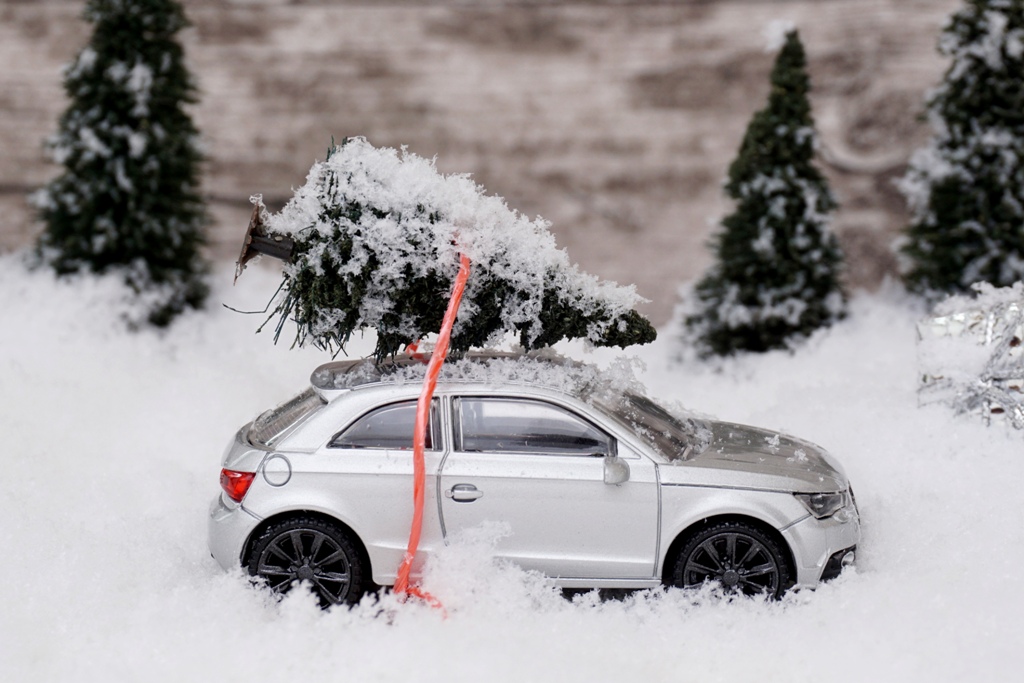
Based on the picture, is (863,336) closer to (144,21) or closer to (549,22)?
(549,22)

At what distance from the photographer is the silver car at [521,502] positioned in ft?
15.9

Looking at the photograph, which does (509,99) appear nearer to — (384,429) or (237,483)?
(384,429)

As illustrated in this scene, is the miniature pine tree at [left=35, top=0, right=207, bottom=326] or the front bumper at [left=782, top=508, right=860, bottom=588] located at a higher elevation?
the miniature pine tree at [left=35, top=0, right=207, bottom=326]

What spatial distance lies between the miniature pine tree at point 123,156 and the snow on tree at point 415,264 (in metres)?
4.31

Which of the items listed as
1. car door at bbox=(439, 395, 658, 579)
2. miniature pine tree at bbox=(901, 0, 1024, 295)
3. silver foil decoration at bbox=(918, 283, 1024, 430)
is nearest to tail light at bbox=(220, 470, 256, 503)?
car door at bbox=(439, 395, 658, 579)

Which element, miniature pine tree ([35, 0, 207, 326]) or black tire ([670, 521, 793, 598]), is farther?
miniature pine tree ([35, 0, 207, 326])

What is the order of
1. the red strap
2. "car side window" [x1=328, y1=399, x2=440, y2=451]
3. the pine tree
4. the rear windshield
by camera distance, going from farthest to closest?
the pine tree → the rear windshield → "car side window" [x1=328, y1=399, x2=440, y2=451] → the red strap

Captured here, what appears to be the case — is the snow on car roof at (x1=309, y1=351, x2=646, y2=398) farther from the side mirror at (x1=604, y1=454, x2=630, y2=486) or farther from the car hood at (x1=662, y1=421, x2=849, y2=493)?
the car hood at (x1=662, y1=421, x2=849, y2=493)

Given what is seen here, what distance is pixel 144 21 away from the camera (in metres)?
8.67

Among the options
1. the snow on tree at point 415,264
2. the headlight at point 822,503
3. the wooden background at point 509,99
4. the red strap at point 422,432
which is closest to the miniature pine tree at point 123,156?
the wooden background at point 509,99

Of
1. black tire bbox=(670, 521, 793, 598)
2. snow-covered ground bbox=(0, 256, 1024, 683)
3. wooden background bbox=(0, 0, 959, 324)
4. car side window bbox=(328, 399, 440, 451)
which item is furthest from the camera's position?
wooden background bbox=(0, 0, 959, 324)

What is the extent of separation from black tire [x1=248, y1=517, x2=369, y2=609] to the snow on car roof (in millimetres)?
728

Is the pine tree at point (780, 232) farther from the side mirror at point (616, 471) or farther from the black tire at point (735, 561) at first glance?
the side mirror at point (616, 471)

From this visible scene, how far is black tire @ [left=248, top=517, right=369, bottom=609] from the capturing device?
4.87 meters
